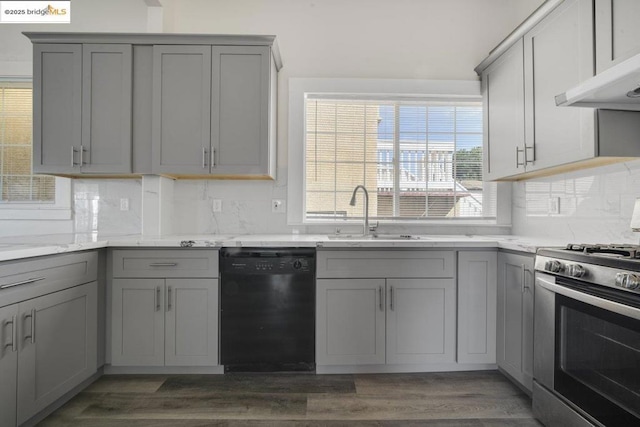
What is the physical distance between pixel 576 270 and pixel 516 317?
713 millimetres

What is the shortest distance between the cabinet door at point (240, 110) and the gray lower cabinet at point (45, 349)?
4.03 ft

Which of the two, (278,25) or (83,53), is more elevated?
(278,25)

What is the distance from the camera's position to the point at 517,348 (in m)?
2.13

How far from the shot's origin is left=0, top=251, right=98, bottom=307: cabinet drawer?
1563 mm

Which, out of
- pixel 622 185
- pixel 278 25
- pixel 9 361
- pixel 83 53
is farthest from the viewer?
pixel 278 25

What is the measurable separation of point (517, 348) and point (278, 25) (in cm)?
308

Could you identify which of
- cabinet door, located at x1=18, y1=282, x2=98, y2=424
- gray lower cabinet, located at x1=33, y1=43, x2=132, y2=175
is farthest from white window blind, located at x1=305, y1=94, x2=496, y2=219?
cabinet door, located at x1=18, y1=282, x2=98, y2=424

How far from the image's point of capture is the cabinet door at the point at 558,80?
73.0 inches

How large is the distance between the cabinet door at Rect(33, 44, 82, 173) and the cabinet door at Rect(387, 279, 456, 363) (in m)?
2.50

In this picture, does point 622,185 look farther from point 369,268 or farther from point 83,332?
point 83,332

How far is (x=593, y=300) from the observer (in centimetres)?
145

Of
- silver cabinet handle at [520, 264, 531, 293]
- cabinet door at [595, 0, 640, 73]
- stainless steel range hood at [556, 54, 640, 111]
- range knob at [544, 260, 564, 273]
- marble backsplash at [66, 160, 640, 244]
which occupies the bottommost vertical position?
silver cabinet handle at [520, 264, 531, 293]

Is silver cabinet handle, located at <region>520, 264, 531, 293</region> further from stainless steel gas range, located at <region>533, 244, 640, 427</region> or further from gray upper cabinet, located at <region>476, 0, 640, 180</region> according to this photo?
gray upper cabinet, located at <region>476, 0, 640, 180</region>

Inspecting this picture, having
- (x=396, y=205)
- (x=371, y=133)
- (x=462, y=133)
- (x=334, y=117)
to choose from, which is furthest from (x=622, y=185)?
(x=334, y=117)
